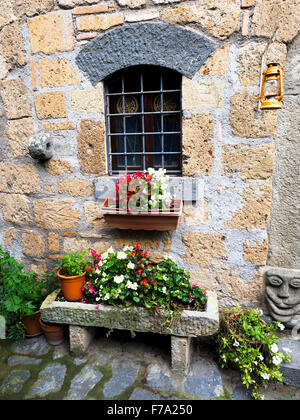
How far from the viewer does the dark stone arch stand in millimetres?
1943

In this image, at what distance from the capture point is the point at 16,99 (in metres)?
2.35

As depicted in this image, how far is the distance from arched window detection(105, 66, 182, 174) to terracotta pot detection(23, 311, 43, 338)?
142cm

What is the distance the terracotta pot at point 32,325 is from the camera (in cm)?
239

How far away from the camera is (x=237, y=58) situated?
1.91 metres

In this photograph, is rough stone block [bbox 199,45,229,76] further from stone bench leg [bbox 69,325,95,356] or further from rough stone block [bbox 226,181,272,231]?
stone bench leg [bbox 69,325,95,356]

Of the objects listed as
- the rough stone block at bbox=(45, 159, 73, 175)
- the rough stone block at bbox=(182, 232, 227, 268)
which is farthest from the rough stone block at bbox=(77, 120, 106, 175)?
the rough stone block at bbox=(182, 232, 227, 268)

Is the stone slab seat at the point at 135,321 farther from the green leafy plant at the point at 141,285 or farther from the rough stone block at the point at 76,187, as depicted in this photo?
the rough stone block at the point at 76,187

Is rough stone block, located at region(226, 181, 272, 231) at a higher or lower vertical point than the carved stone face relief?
higher

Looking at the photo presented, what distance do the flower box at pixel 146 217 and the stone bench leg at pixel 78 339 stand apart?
0.87 m

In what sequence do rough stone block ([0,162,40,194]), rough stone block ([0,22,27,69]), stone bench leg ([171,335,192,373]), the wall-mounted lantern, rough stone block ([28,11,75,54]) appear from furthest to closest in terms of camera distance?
rough stone block ([0,162,40,194]) → rough stone block ([0,22,27,69]) → rough stone block ([28,11,75,54]) → stone bench leg ([171,335,192,373]) → the wall-mounted lantern

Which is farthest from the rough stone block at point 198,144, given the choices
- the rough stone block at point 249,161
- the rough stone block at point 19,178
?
the rough stone block at point 19,178

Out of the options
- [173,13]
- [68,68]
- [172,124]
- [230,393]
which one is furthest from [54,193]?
[230,393]

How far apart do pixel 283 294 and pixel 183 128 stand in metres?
1.46

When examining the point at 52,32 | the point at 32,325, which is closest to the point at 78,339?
the point at 32,325
